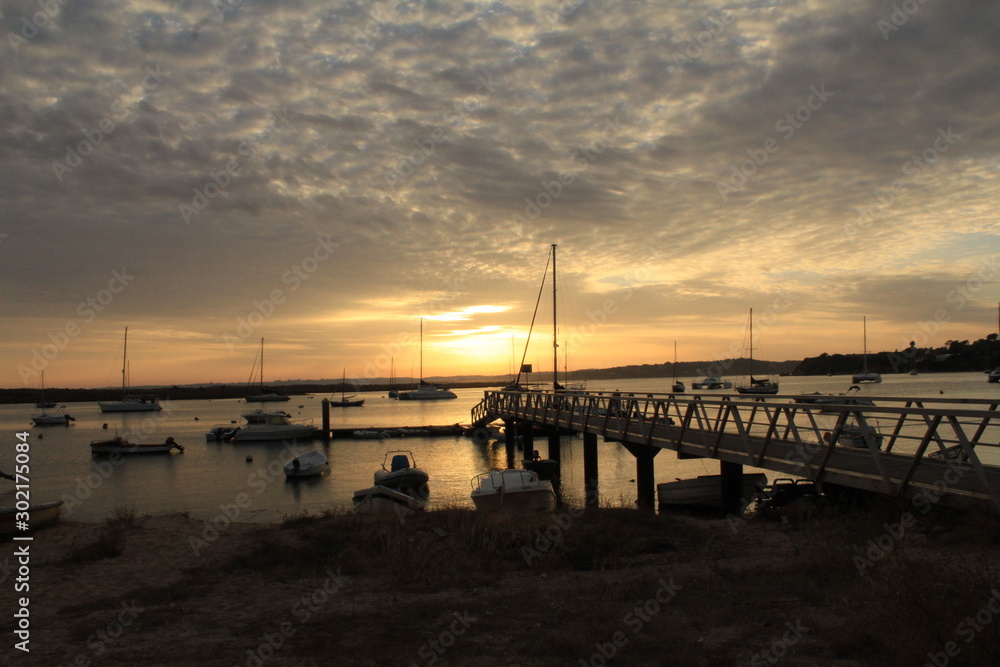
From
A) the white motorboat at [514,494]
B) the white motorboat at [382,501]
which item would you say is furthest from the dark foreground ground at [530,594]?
the white motorboat at [514,494]

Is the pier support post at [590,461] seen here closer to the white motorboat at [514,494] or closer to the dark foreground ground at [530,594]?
the white motorboat at [514,494]

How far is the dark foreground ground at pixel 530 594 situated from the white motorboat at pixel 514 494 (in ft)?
18.0

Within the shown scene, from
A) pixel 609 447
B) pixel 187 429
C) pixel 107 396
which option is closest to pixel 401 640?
pixel 609 447

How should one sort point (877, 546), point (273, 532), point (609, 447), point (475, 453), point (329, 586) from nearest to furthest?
point (877, 546)
point (329, 586)
point (273, 532)
point (475, 453)
point (609, 447)

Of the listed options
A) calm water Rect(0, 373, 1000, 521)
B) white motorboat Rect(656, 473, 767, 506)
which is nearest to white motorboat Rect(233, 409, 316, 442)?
calm water Rect(0, 373, 1000, 521)

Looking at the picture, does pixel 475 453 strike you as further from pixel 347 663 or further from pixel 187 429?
pixel 187 429

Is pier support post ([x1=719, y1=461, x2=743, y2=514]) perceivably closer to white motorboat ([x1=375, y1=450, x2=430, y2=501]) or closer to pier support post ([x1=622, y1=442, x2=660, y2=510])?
pier support post ([x1=622, y1=442, x2=660, y2=510])

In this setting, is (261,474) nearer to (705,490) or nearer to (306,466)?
(306,466)

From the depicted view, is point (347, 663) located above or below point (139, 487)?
above

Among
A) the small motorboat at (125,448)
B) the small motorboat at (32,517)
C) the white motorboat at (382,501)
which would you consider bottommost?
the small motorboat at (125,448)

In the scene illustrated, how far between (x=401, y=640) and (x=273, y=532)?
798 cm

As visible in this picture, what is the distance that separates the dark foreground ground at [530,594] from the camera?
6645 mm

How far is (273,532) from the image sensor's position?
1444 centimetres

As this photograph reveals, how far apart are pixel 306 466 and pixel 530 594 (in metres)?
28.0
